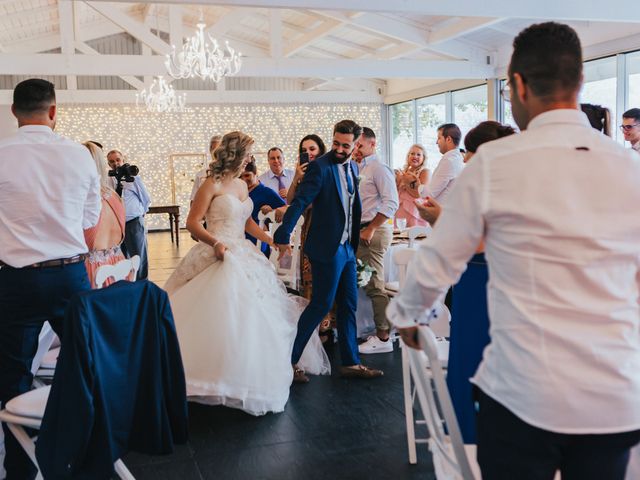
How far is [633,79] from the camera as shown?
930 centimetres

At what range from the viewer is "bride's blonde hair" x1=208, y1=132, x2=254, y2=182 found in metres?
4.17

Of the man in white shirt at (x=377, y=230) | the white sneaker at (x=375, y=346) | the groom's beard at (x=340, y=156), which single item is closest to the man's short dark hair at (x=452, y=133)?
the man in white shirt at (x=377, y=230)

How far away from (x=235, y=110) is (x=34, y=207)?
15.0 m

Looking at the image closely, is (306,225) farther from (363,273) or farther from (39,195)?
(39,195)

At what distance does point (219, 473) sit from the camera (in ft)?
10.2

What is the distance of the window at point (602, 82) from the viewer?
962 cm

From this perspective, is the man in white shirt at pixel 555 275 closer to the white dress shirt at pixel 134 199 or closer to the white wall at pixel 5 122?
the white dress shirt at pixel 134 199

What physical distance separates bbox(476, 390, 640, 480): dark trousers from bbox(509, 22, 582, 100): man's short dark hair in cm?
64

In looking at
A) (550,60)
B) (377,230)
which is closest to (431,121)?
(377,230)

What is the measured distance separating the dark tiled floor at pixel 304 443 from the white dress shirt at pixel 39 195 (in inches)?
43.8

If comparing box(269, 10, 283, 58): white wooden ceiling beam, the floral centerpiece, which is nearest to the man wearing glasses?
the floral centerpiece

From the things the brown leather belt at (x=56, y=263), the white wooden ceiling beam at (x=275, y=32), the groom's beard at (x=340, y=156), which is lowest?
the brown leather belt at (x=56, y=263)

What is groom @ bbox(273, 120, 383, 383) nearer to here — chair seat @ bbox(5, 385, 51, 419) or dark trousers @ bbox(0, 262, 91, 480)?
dark trousers @ bbox(0, 262, 91, 480)

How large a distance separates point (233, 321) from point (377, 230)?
1761mm
